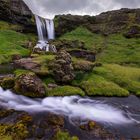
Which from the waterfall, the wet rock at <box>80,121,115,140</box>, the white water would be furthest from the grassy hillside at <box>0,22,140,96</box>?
the wet rock at <box>80,121,115,140</box>

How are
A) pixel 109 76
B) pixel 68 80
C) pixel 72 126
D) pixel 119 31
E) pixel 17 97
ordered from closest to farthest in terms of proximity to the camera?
pixel 72 126 → pixel 17 97 → pixel 68 80 → pixel 109 76 → pixel 119 31

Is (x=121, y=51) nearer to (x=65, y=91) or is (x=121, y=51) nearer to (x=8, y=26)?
(x=65, y=91)

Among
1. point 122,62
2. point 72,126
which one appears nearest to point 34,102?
point 72,126

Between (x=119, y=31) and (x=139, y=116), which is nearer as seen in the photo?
(x=139, y=116)

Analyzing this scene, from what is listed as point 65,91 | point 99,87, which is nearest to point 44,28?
point 99,87

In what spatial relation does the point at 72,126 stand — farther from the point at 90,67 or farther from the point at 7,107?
the point at 90,67

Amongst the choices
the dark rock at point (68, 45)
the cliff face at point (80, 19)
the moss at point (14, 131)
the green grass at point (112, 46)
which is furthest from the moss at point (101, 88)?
the cliff face at point (80, 19)

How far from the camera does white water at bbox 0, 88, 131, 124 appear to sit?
4294 cm

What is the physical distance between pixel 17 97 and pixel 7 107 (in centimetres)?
699

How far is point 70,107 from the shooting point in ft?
154

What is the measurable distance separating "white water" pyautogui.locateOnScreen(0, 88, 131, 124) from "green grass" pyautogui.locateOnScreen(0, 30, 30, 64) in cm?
4227

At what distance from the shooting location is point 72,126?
37938 millimetres

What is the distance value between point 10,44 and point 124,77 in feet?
209

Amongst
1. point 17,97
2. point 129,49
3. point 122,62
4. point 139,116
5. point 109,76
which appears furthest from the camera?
point 129,49
